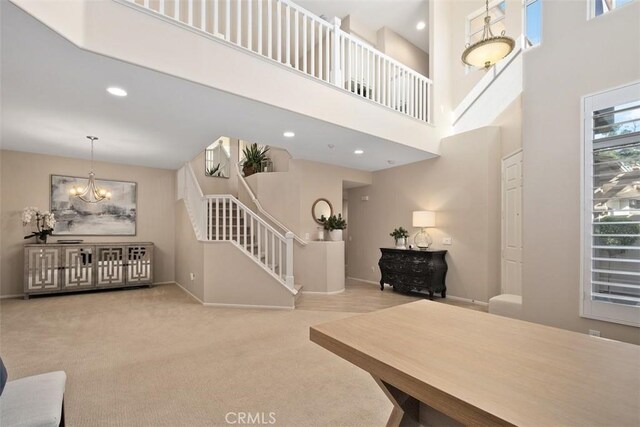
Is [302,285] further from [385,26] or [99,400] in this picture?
[385,26]

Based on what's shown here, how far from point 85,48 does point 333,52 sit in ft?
9.39

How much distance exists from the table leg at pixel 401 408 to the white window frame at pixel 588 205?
1.99 meters

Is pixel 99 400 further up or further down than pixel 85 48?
further down

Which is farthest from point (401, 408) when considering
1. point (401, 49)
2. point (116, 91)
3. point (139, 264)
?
point (401, 49)

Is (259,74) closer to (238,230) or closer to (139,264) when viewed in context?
(238,230)

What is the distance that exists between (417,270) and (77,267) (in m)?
6.24

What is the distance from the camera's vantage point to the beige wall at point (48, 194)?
5277 millimetres

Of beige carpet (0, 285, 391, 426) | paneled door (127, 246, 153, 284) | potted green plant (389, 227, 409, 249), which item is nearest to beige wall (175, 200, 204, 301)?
paneled door (127, 246, 153, 284)

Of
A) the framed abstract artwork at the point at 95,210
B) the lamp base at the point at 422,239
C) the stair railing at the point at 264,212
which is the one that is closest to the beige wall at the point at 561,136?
the lamp base at the point at 422,239

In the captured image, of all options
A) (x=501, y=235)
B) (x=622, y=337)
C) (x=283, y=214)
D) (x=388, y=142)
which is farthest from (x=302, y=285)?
(x=622, y=337)

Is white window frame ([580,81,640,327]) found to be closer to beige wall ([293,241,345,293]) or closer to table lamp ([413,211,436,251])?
table lamp ([413,211,436,251])

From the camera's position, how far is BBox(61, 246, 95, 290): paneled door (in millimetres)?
5348

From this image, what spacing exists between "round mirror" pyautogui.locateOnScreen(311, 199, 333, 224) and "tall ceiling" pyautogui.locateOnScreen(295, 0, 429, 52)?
154 inches

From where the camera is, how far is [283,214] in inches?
241
